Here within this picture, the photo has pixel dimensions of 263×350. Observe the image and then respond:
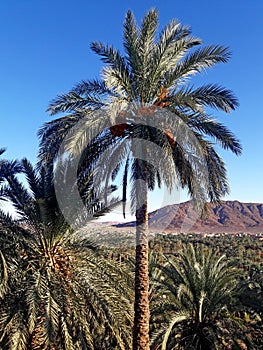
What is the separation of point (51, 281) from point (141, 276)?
2.26m

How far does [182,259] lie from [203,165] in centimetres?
608

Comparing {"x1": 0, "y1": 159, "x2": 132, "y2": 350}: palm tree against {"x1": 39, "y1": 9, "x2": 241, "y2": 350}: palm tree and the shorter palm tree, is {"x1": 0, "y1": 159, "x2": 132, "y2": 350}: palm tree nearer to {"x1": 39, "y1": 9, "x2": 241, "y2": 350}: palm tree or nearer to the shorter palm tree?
{"x1": 39, "y1": 9, "x2": 241, "y2": 350}: palm tree

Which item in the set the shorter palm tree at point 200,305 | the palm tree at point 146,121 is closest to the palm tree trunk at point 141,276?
the palm tree at point 146,121

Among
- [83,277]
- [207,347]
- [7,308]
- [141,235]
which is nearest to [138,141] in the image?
[141,235]

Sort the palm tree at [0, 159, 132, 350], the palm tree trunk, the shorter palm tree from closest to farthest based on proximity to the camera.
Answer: the palm tree at [0, 159, 132, 350], the palm tree trunk, the shorter palm tree

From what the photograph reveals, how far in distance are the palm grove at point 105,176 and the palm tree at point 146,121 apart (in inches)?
1.0

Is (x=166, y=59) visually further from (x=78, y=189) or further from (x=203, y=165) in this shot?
(x=78, y=189)

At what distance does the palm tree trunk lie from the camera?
8.94 meters

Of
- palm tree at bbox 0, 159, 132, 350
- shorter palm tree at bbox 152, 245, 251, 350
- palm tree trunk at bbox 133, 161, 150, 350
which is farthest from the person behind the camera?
shorter palm tree at bbox 152, 245, 251, 350

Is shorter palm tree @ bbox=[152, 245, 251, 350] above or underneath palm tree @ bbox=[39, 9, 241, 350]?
underneath

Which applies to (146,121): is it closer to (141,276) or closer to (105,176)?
(105,176)

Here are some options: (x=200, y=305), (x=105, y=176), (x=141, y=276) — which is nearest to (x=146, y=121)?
(x=105, y=176)

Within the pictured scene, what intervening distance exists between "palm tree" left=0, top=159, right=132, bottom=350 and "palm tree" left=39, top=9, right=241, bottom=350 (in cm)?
110

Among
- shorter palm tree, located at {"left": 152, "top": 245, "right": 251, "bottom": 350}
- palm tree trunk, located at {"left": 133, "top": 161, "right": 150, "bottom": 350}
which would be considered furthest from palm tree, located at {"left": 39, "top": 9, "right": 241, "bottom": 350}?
shorter palm tree, located at {"left": 152, "top": 245, "right": 251, "bottom": 350}
